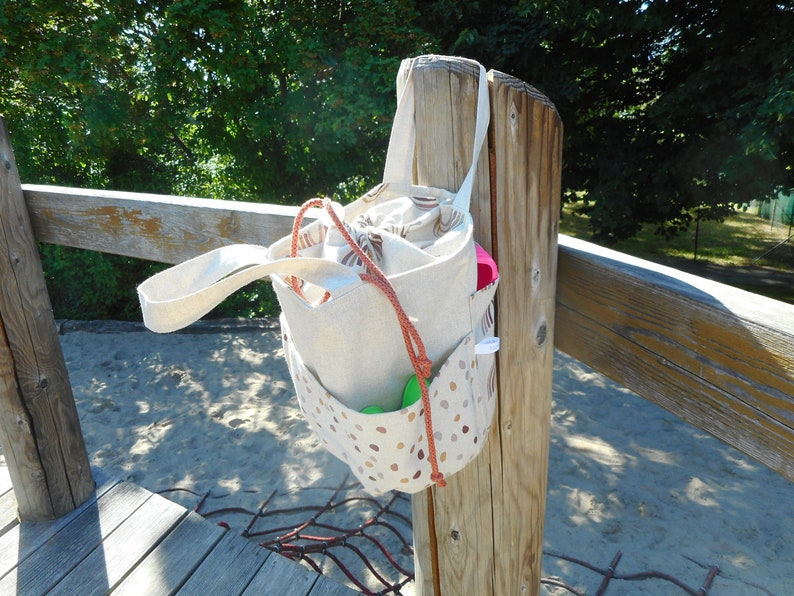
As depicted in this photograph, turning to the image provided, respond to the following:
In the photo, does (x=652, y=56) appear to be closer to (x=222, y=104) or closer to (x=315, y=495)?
(x=222, y=104)

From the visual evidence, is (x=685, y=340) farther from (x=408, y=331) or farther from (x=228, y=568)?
(x=228, y=568)

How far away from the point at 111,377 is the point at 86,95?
117 inches

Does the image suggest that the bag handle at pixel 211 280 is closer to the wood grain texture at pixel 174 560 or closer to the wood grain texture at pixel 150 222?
the wood grain texture at pixel 150 222

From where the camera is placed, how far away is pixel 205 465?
143 inches

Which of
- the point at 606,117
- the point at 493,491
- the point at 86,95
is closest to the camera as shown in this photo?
the point at 493,491

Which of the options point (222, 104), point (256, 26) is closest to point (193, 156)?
point (222, 104)

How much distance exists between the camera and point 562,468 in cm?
Result: 350

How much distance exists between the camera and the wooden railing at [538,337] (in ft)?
2.79

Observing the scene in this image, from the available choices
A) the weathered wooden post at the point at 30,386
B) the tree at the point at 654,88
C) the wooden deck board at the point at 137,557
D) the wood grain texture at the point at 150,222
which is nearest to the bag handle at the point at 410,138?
the wood grain texture at the point at 150,222

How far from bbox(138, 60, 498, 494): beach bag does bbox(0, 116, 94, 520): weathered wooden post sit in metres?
1.33

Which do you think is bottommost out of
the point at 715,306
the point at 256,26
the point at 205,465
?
the point at 205,465

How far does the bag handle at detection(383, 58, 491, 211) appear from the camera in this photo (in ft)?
3.24

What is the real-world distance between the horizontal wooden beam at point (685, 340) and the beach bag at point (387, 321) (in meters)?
0.19

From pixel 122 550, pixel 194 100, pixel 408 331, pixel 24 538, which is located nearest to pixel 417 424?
pixel 408 331
